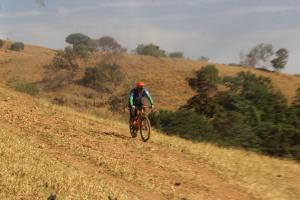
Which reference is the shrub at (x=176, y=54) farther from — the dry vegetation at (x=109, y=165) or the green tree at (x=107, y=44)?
the dry vegetation at (x=109, y=165)

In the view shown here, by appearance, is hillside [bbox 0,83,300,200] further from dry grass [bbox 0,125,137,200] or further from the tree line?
the tree line

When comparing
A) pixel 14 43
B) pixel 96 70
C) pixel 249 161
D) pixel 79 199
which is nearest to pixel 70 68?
pixel 96 70

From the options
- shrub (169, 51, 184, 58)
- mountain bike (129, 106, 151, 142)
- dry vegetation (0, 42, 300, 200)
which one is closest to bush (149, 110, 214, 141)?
dry vegetation (0, 42, 300, 200)

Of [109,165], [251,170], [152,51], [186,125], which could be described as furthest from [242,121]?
[152,51]

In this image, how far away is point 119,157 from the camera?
1473cm

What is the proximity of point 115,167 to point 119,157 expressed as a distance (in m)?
1.24

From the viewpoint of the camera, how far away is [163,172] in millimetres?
13969

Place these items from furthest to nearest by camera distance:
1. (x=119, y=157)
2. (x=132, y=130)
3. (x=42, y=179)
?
(x=132, y=130) → (x=119, y=157) → (x=42, y=179)

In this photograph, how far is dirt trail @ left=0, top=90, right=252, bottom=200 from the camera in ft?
41.7

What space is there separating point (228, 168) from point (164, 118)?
1143cm

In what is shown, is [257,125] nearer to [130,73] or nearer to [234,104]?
[234,104]

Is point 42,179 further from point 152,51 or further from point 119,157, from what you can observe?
point 152,51

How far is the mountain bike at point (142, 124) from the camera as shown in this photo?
57.3 feet

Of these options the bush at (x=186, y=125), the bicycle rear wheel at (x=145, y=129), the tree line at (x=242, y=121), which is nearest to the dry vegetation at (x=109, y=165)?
the bicycle rear wheel at (x=145, y=129)
